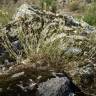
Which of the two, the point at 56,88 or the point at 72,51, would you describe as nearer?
the point at 56,88

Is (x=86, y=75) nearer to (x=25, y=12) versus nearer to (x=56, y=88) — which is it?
(x=56, y=88)

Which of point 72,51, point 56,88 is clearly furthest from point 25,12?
point 56,88

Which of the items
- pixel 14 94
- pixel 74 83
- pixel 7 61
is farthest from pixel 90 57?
pixel 14 94

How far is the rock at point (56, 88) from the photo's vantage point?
386cm

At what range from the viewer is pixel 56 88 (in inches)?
153

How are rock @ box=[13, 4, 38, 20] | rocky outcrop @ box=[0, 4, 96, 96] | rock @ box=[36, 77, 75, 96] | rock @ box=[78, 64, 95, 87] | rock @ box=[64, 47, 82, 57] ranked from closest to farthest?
rock @ box=[36, 77, 75, 96], rocky outcrop @ box=[0, 4, 96, 96], rock @ box=[78, 64, 95, 87], rock @ box=[64, 47, 82, 57], rock @ box=[13, 4, 38, 20]

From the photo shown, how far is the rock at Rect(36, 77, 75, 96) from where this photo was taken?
3.86m

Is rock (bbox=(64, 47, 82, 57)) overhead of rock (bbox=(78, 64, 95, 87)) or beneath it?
overhead

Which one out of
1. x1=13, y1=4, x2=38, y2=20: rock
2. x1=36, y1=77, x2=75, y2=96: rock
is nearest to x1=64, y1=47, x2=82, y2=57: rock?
x1=36, y1=77, x2=75, y2=96: rock

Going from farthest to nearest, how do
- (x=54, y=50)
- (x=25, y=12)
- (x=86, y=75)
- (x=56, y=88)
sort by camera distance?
(x=25, y=12) → (x=54, y=50) → (x=86, y=75) → (x=56, y=88)

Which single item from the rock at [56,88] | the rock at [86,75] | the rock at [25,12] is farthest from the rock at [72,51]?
the rock at [25,12]

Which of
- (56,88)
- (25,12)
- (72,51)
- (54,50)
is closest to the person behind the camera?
(56,88)

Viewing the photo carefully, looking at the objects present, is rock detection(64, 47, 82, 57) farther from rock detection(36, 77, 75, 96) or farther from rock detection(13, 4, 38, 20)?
rock detection(13, 4, 38, 20)

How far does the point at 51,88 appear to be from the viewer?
3.89 metres
